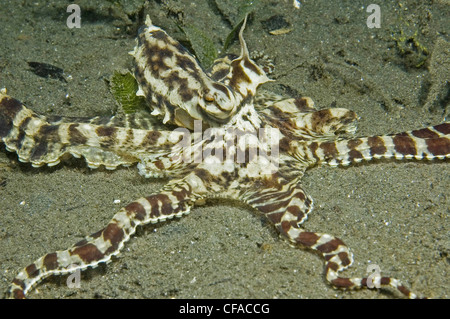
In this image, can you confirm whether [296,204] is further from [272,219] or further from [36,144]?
[36,144]

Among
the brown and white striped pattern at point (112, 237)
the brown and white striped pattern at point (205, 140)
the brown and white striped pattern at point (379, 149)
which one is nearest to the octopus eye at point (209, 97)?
the brown and white striped pattern at point (205, 140)

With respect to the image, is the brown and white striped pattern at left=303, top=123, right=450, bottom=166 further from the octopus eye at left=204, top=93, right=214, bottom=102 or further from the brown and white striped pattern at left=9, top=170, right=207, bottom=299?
the brown and white striped pattern at left=9, top=170, right=207, bottom=299

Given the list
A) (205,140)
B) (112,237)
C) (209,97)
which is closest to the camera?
(112,237)

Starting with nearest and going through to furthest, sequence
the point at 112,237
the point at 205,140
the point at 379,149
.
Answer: the point at 112,237 < the point at 205,140 < the point at 379,149

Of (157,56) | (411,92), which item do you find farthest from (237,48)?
(411,92)

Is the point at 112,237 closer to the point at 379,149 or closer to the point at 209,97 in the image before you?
the point at 209,97

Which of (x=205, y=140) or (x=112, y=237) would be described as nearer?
(x=112, y=237)

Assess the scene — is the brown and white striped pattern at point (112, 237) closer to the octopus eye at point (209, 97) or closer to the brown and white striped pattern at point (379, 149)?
the octopus eye at point (209, 97)

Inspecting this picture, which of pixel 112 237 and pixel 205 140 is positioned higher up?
pixel 205 140

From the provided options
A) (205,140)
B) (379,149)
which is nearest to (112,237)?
(205,140)
